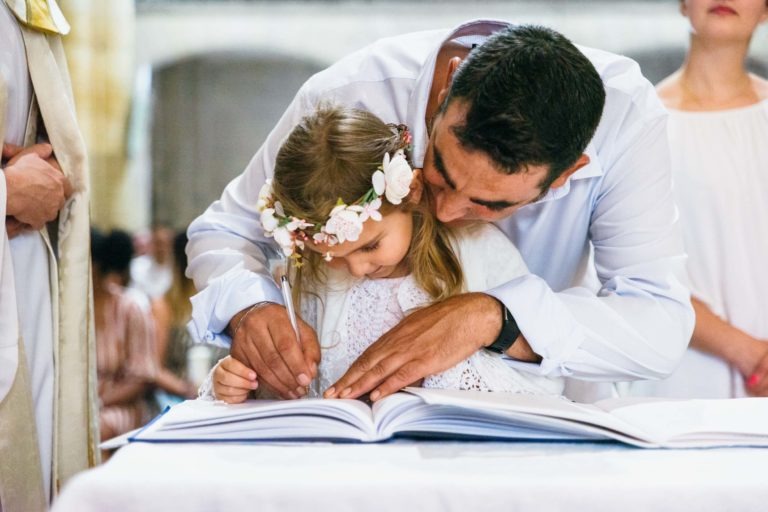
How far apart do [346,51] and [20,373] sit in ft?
13.7

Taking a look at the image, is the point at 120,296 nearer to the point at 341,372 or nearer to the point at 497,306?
the point at 341,372

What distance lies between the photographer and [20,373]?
2.16 meters

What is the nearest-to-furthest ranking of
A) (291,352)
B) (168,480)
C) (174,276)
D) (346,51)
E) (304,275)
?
1. (168,480)
2. (291,352)
3. (304,275)
4. (174,276)
5. (346,51)

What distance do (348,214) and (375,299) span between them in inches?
16.7

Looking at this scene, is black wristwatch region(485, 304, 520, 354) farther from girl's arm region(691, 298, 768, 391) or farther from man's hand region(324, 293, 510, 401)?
girl's arm region(691, 298, 768, 391)

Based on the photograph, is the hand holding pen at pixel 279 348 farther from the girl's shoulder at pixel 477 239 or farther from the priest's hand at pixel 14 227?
the priest's hand at pixel 14 227

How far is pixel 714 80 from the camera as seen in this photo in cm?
289

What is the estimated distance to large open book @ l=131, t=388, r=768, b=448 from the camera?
1.49 meters

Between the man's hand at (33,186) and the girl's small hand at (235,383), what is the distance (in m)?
0.67

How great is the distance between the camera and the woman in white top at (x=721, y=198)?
9.12 ft

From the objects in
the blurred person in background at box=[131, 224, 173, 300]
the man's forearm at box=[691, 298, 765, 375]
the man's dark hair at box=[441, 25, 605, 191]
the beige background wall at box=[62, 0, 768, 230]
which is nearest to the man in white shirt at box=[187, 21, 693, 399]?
the man's dark hair at box=[441, 25, 605, 191]

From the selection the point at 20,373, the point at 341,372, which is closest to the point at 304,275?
the point at 341,372

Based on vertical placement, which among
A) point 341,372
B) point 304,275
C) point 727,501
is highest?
point 727,501

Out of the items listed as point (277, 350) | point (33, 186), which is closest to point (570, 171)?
point (277, 350)
